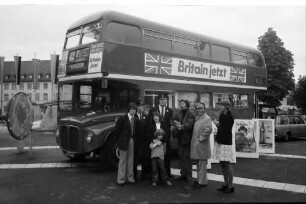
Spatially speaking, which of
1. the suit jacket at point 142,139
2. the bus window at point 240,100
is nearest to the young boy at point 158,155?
the suit jacket at point 142,139

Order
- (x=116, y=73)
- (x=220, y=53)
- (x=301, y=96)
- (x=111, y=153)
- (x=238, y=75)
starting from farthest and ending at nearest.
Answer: (x=301, y=96) → (x=238, y=75) → (x=220, y=53) → (x=116, y=73) → (x=111, y=153)

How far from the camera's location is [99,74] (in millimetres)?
8352

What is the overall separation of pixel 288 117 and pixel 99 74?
12.1m

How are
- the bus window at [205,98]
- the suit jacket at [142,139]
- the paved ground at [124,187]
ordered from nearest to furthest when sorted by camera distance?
1. the paved ground at [124,187]
2. the suit jacket at [142,139]
3. the bus window at [205,98]

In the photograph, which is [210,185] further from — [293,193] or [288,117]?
[288,117]

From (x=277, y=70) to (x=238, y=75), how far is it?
76.9 ft

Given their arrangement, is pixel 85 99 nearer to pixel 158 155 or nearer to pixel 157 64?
pixel 157 64

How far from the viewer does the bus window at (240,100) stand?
1288 cm

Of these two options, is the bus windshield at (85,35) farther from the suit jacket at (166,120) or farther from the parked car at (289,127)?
the parked car at (289,127)

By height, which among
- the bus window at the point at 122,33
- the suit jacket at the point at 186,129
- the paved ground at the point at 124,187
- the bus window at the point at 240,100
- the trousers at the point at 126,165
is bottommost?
the paved ground at the point at 124,187

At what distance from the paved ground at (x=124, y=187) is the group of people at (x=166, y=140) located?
14.1 inches

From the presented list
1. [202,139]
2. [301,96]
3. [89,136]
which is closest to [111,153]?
[89,136]

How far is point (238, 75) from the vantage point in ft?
42.4

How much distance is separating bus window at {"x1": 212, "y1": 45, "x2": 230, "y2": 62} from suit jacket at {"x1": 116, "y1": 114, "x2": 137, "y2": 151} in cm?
597
